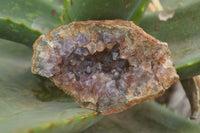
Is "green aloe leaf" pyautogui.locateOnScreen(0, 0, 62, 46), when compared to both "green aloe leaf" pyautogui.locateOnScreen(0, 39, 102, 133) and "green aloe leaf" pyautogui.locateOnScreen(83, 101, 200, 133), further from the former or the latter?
"green aloe leaf" pyautogui.locateOnScreen(83, 101, 200, 133)

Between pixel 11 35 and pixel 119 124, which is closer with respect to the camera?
pixel 11 35

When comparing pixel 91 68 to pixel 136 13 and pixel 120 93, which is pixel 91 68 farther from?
pixel 136 13

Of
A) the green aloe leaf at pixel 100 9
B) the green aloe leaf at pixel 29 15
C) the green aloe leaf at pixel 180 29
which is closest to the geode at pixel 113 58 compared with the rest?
the green aloe leaf at pixel 100 9

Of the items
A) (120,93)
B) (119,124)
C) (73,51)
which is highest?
(73,51)

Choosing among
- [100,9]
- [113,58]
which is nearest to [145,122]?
[113,58]

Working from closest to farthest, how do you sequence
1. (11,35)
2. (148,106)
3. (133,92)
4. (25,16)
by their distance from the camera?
1. (133,92)
2. (11,35)
3. (25,16)
4. (148,106)

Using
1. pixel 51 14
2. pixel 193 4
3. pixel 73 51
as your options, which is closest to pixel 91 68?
pixel 73 51

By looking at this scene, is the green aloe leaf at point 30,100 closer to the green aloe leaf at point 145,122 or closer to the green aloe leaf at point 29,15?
the green aloe leaf at point 29,15

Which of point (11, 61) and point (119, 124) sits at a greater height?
point (11, 61)
